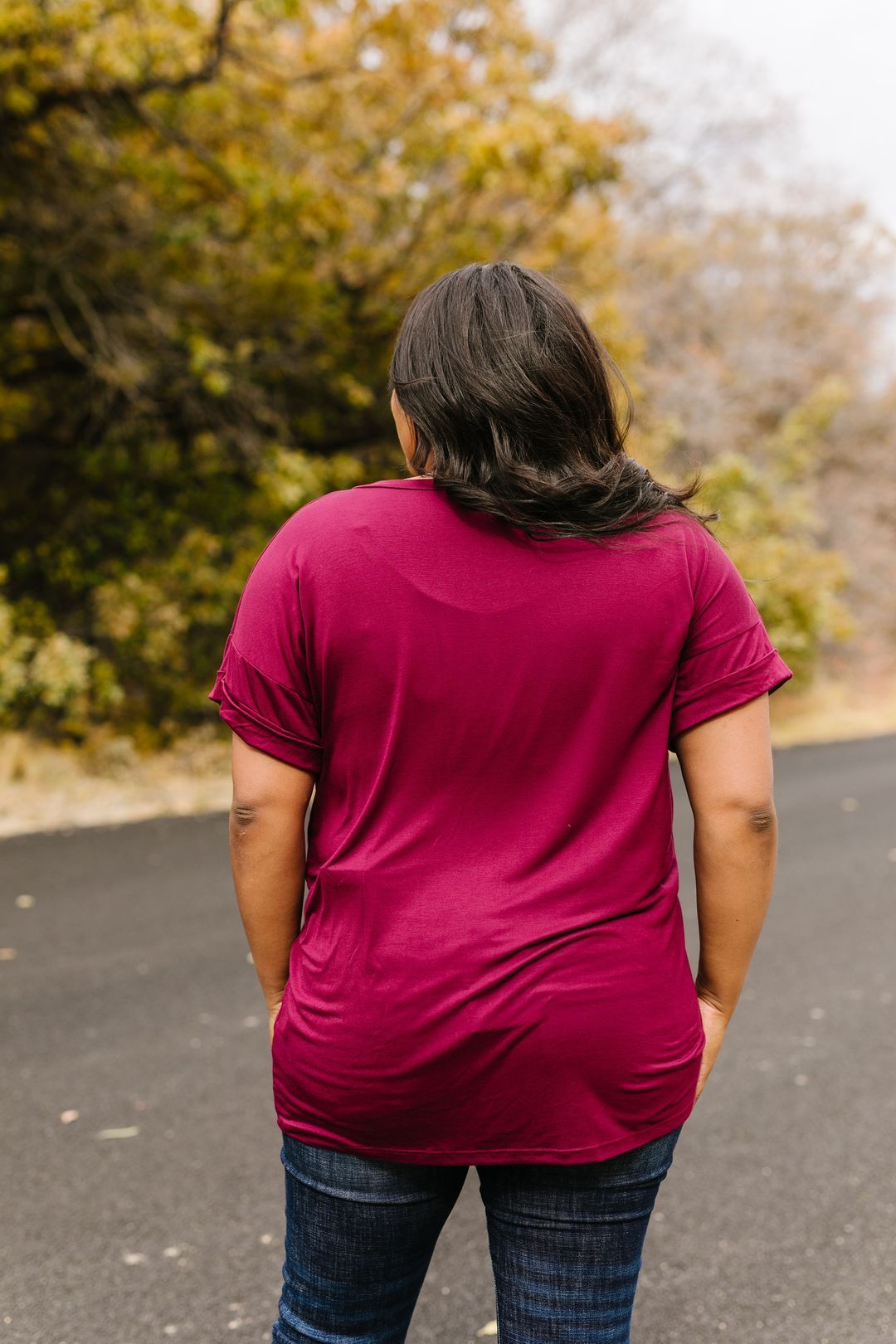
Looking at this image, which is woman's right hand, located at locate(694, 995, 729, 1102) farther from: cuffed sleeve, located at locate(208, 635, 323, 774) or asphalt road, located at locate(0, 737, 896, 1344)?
asphalt road, located at locate(0, 737, 896, 1344)

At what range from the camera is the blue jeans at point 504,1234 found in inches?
52.0

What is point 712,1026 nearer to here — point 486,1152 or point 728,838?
point 728,838

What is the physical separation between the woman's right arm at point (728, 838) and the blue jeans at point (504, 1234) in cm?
19

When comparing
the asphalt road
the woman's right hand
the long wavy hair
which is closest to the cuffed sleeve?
the long wavy hair

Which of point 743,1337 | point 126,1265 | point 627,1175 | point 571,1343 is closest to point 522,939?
point 627,1175

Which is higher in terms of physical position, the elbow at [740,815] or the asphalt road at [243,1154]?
the elbow at [740,815]

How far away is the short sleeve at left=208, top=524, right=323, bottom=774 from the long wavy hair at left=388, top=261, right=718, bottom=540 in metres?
0.21

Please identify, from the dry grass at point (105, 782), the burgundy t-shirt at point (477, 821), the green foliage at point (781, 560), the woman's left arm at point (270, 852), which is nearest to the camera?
the burgundy t-shirt at point (477, 821)

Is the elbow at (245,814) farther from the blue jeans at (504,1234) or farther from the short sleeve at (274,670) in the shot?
the blue jeans at (504,1234)

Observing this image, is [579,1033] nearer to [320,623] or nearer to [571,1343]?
[571,1343]

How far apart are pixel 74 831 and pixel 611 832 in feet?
23.6

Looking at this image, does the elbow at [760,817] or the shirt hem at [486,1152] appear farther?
the elbow at [760,817]

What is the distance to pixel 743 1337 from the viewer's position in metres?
2.59

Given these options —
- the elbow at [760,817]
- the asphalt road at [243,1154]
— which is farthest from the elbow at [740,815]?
the asphalt road at [243,1154]
